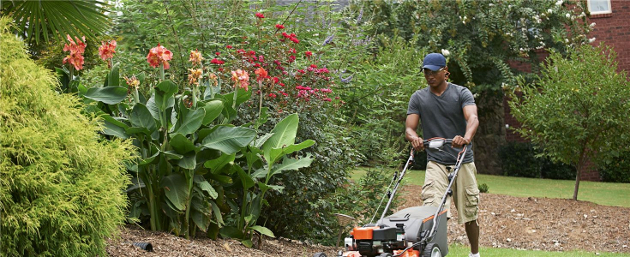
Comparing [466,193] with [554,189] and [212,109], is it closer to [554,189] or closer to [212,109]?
[212,109]

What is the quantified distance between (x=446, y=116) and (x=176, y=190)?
249 centimetres

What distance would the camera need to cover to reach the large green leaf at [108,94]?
557 cm

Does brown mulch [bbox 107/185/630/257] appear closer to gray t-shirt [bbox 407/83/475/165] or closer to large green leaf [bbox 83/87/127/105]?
gray t-shirt [bbox 407/83/475/165]

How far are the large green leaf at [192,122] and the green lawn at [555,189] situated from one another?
900 cm

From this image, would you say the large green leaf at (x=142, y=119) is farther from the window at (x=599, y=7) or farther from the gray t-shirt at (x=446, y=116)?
the window at (x=599, y=7)

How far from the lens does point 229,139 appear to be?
5750 millimetres

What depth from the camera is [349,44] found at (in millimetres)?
9836

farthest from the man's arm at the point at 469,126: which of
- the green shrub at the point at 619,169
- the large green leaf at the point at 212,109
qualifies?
the green shrub at the point at 619,169

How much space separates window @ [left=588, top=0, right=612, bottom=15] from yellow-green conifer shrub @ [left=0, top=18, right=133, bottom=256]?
805 inches

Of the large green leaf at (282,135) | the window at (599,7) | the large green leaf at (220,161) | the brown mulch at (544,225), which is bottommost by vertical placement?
the brown mulch at (544,225)

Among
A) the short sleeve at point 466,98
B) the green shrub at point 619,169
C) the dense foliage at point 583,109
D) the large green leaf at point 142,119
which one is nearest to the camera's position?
the large green leaf at point 142,119

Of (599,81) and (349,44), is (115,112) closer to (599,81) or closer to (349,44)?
(349,44)

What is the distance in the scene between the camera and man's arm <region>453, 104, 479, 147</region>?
5.51m

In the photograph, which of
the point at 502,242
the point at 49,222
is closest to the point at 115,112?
the point at 49,222
